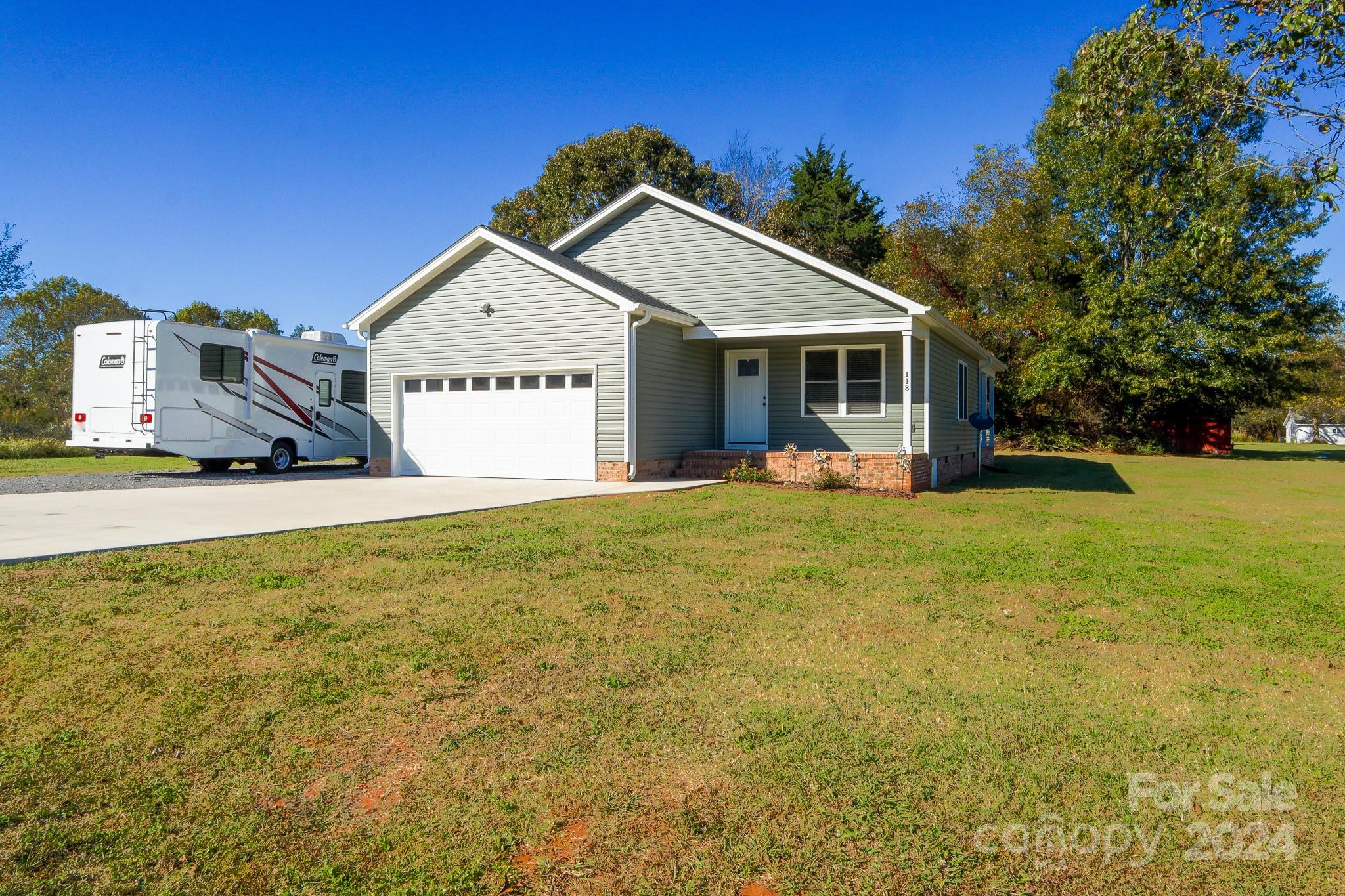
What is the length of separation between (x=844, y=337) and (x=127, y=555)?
1303 centimetres

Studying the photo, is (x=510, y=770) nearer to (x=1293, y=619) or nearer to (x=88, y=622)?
(x=88, y=622)

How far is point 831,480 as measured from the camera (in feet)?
45.6

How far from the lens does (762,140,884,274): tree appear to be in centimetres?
3756

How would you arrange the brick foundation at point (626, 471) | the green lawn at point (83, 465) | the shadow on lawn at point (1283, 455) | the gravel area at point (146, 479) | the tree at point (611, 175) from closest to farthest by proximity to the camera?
the gravel area at point (146, 479) → the brick foundation at point (626, 471) → the green lawn at point (83, 465) → the shadow on lawn at point (1283, 455) → the tree at point (611, 175)

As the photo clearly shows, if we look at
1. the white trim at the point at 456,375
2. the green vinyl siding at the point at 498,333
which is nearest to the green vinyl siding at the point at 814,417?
the green vinyl siding at the point at 498,333

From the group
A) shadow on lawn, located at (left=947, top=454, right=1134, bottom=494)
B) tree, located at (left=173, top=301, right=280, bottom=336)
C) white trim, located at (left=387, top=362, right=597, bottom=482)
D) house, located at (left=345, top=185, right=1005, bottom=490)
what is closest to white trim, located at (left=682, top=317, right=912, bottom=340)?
house, located at (left=345, top=185, right=1005, bottom=490)

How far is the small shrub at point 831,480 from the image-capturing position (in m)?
13.9

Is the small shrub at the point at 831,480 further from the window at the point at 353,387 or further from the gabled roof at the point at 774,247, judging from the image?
the window at the point at 353,387

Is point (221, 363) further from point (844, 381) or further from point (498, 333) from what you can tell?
point (844, 381)

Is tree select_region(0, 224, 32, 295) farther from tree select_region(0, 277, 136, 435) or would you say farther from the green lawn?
the green lawn

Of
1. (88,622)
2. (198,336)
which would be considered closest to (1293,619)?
(88,622)

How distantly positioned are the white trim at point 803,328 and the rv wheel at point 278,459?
9182 mm

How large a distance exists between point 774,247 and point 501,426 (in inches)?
263

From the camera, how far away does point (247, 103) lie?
61.0 ft
